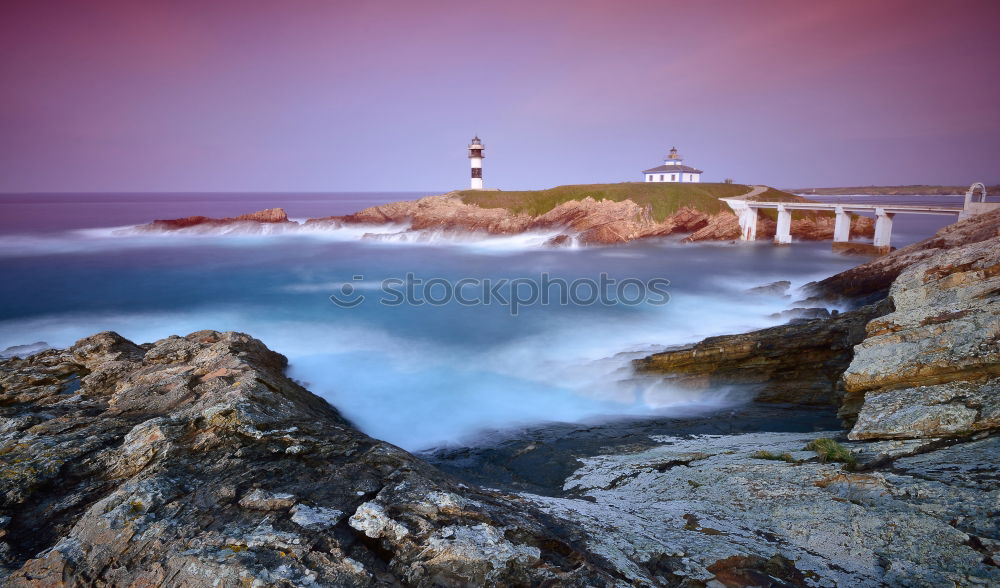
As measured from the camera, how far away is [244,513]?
11.3 feet

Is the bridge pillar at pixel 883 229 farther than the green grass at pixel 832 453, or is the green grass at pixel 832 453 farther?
the bridge pillar at pixel 883 229

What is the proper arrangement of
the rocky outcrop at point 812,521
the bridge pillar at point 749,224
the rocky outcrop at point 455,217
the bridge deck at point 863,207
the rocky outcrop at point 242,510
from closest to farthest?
the rocky outcrop at point 242,510, the rocky outcrop at point 812,521, the bridge deck at point 863,207, the bridge pillar at point 749,224, the rocky outcrop at point 455,217

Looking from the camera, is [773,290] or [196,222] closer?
[773,290]

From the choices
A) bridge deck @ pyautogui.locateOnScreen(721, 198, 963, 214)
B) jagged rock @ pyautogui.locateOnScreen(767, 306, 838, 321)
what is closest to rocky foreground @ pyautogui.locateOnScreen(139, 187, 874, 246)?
bridge deck @ pyautogui.locateOnScreen(721, 198, 963, 214)

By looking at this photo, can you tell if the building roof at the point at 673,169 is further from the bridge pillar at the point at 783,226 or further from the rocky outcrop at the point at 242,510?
the rocky outcrop at the point at 242,510

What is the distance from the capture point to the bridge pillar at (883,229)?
36.0m

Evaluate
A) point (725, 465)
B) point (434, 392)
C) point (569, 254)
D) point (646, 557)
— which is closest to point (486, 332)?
point (434, 392)

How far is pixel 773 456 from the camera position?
592cm

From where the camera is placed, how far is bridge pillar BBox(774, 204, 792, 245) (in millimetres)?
46312

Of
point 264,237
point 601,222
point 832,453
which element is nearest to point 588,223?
point 601,222

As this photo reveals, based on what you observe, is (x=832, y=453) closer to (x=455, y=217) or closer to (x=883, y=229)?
(x=883, y=229)

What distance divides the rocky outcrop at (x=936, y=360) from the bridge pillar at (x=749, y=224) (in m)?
43.1

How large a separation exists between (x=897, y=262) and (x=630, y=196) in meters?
35.5

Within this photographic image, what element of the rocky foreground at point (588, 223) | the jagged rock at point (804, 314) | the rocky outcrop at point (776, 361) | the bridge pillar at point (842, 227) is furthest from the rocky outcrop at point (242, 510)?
the bridge pillar at point (842, 227)
